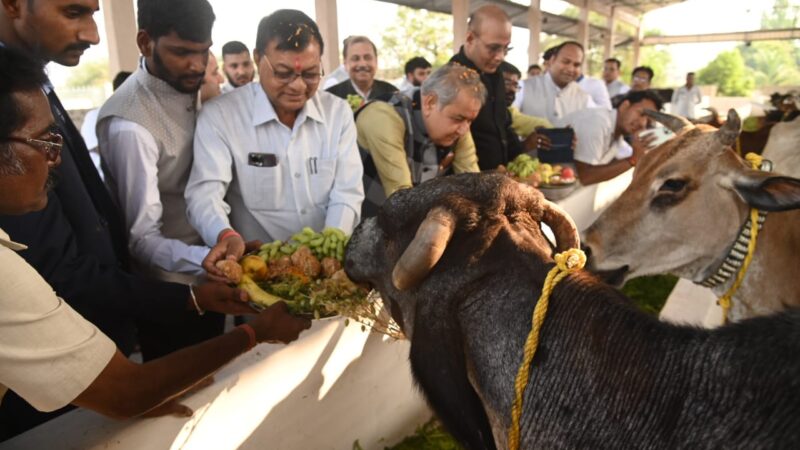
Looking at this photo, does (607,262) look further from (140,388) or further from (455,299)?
(140,388)

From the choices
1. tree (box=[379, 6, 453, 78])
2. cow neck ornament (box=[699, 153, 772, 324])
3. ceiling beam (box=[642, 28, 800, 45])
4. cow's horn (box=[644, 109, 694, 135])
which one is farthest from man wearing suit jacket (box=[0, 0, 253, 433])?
ceiling beam (box=[642, 28, 800, 45])

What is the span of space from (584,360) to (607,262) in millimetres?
1592

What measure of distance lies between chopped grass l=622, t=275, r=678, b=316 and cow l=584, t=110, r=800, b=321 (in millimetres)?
2488

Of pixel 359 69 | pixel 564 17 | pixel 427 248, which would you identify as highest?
pixel 564 17

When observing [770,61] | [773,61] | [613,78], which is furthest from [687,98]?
[773,61]

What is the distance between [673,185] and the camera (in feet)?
8.75

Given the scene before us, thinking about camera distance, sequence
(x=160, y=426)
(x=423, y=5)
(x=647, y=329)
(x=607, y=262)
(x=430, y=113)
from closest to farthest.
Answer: (x=647, y=329)
(x=160, y=426)
(x=607, y=262)
(x=430, y=113)
(x=423, y=5)

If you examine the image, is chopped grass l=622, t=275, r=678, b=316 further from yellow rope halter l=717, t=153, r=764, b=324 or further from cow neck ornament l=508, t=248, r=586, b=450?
cow neck ornament l=508, t=248, r=586, b=450

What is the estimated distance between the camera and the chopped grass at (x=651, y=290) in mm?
5258

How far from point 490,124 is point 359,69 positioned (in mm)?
2824

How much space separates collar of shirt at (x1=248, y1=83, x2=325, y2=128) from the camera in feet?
9.69

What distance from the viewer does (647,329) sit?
1.38 metres

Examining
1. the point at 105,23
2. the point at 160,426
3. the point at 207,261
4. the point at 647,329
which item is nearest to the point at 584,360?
the point at 647,329

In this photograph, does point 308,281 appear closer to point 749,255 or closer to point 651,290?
point 749,255
